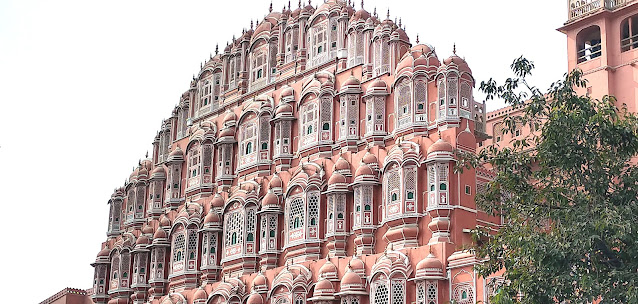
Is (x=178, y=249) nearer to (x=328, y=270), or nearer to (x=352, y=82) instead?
(x=328, y=270)

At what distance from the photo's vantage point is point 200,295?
3684 centimetres

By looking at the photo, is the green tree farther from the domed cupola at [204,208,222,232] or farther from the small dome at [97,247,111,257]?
the small dome at [97,247,111,257]

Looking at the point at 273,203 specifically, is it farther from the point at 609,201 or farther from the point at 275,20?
the point at 609,201

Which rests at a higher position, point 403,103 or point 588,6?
point 588,6

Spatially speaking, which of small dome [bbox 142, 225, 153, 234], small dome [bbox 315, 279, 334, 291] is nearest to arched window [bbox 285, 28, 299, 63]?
small dome [bbox 142, 225, 153, 234]

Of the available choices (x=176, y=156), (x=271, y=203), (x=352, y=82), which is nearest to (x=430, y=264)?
(x=271, y=203)

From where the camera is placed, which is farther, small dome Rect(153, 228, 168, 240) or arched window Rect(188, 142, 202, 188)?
small dome Rect(153, 228, 168, 240)

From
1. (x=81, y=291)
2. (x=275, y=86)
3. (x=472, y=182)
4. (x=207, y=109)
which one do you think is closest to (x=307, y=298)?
(x=472, y=182)

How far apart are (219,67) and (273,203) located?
964 cm

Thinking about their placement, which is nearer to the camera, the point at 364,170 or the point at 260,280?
the point at 364,170

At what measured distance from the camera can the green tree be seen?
19266 millimetres

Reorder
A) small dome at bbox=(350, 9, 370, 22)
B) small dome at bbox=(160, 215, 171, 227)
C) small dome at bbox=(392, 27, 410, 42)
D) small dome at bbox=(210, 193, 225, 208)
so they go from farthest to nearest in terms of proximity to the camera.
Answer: small dome at bbox=(160, 215, 171, 227) < small dome at bbox=(210, 193, 225, 208) < small dome at bbox=(350, 9, 370, 22) < small dome at bbox=(392, 27, 410, 42)

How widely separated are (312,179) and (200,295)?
6730 millimetres

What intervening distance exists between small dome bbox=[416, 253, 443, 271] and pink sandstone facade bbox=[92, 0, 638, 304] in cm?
3
